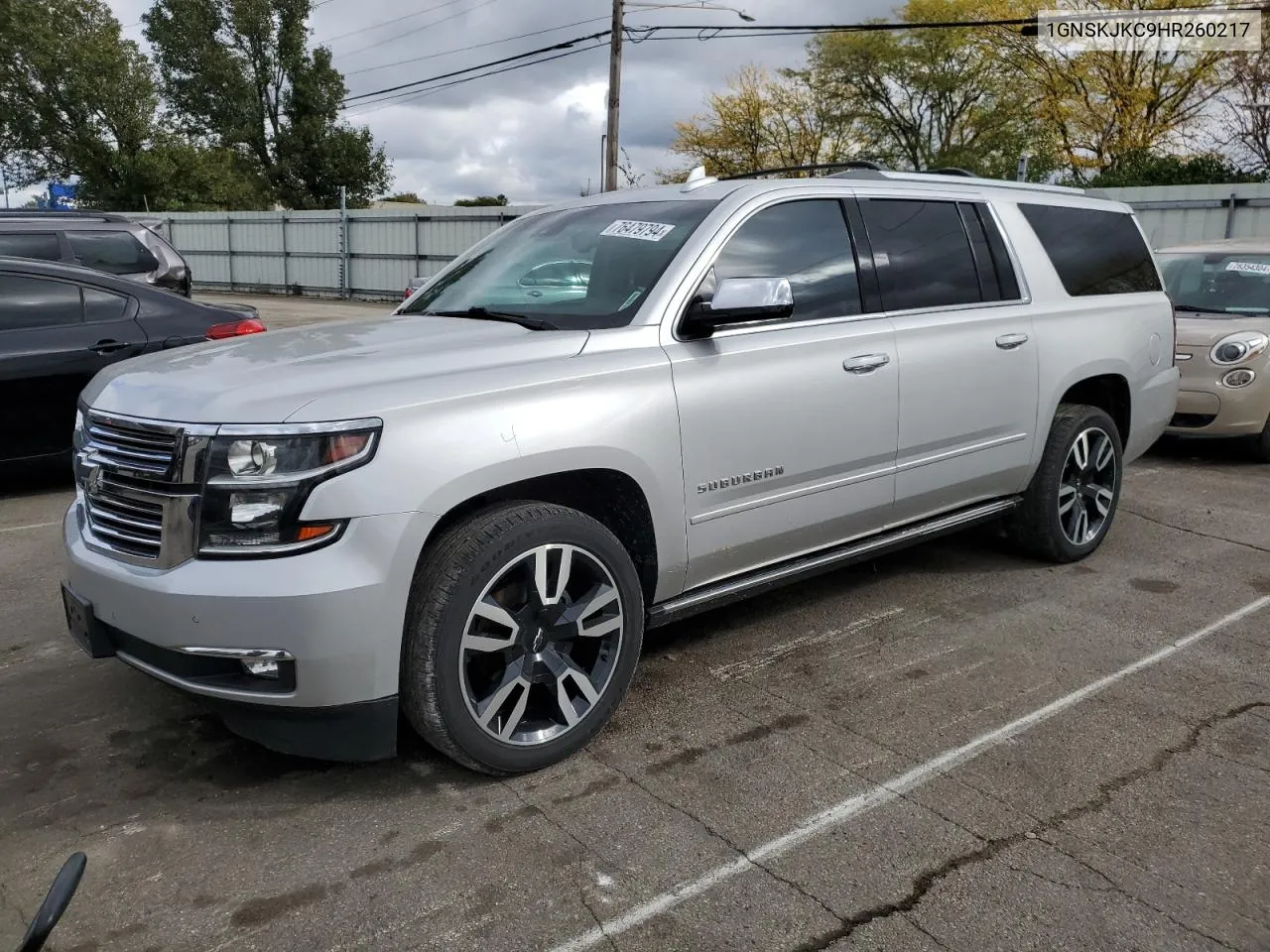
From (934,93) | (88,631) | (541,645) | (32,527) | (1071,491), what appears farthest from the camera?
(934,93)

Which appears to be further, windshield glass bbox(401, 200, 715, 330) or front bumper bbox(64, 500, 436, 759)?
windshield glass bbox(401, 200, 715, 330)

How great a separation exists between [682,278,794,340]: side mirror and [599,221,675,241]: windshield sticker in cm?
40

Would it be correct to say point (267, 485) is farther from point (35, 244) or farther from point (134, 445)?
point (35, 244)

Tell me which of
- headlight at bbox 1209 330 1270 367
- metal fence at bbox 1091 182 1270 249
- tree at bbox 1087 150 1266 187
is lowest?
headlight at bbox 1209 330 1270 367

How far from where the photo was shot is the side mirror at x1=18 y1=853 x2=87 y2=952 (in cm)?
208

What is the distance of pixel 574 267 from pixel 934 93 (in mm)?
44328

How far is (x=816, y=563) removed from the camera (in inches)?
157

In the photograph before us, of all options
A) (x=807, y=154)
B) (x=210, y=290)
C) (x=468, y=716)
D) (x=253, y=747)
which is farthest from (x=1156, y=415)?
(x=807, y=154)

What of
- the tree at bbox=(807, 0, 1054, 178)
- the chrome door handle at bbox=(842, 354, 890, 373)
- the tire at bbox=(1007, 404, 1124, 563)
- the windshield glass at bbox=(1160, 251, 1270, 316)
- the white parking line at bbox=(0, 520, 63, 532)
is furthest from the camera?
the tree at bbox=(807, 0, 1054, 178)

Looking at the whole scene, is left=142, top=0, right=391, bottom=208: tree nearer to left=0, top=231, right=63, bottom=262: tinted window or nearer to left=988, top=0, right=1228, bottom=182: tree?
left=988, top=0, right=1228, bottom=182: tree

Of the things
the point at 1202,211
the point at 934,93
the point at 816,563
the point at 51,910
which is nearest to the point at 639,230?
the point at 816,563

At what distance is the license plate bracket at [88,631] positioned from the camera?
2.97 m

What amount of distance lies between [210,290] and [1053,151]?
29.9 metres

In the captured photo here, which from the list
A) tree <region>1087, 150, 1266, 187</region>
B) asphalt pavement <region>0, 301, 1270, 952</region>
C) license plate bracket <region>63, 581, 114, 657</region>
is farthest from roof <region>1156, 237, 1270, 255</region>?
tree <region>1087, 150, 1266, 187</region>
